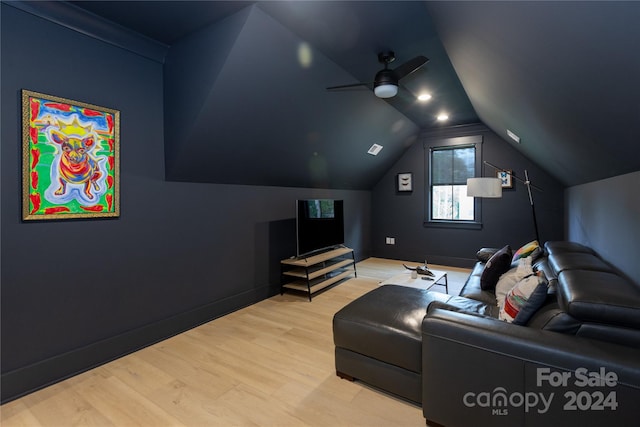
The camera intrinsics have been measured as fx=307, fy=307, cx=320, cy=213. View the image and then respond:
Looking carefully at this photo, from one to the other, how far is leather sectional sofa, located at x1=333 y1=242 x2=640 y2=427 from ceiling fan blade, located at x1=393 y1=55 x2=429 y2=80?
1.85m

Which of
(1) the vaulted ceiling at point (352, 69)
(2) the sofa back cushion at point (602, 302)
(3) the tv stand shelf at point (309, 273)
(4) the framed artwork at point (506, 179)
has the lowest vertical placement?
(3) the tv stand shelf at point (309, 273)

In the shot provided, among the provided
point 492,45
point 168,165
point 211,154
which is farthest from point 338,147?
point 492,45

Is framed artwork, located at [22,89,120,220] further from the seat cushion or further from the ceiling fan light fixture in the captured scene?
the ceiling fan light fixture

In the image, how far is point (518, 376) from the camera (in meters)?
1.39

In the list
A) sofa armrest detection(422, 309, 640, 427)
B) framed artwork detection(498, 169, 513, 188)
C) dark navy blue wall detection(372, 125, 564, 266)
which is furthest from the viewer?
framed artwork detection(498, 169, 513, 188)

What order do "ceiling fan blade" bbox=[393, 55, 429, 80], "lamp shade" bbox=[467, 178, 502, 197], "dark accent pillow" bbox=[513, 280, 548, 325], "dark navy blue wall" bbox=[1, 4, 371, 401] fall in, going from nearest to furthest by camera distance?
1. "dark accent pillow" bbox=[513, 280, 548, 325]
2. "dark navy blue wall" bbox=[1, 4, 371, 401]
3. "ceiling fan blade" bbox=[393, 55, 429, 80]
4. "lamp shade" bbox=[467, 178, 502, 197]

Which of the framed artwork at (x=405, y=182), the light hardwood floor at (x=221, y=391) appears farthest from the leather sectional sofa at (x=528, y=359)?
the framed artwork at (x=405, y=182)

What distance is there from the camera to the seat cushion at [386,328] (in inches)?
71.7

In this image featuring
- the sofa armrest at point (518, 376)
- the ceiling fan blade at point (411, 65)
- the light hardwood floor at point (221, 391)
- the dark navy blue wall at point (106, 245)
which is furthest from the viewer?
the ceiling fan blade at point (411, 65)

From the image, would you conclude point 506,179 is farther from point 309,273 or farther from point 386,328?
point 386,328

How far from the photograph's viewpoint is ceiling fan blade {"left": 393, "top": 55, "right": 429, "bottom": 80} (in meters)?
2.47

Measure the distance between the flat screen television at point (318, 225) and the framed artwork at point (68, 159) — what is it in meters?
2.05

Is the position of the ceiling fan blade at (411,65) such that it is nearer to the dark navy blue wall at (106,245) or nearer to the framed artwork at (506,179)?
the dark navy blue wall at (106,245)

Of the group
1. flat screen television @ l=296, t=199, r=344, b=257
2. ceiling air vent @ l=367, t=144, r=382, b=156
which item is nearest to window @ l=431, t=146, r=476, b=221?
ceiling air vent @ l=367, t=144, r=382, b=156
